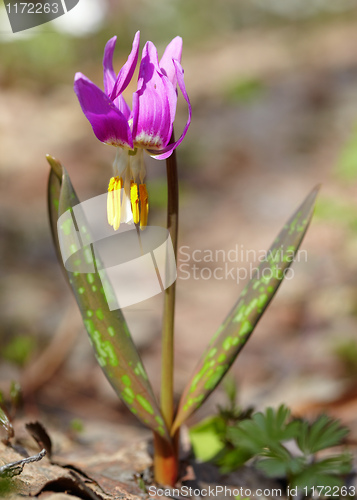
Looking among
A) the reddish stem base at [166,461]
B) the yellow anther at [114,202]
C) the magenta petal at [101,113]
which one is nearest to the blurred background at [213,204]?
the reddish stem base at [166,461]

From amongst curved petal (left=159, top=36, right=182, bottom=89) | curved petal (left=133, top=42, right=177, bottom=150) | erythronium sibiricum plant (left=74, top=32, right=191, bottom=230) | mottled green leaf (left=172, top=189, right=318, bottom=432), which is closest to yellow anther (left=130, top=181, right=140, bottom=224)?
erythronium sibiricum plant (left=74, top=32, right=191, bottom=230)

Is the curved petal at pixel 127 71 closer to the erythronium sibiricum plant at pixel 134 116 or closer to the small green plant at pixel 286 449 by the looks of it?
the erythronium sibiricum plant at pixel 134 116

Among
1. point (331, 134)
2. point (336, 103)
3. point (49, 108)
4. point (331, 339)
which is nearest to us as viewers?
point (331, 339)

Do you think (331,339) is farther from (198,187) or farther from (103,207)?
(198,187)

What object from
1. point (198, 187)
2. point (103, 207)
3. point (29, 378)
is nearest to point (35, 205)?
point (103, 207)

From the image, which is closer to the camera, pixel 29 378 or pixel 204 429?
pixel 204 429

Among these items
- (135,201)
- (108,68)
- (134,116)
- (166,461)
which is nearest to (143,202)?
(135,201)

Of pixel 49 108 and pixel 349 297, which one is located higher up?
pixel 49 108

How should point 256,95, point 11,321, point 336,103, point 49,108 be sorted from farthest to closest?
point 49,108 < point 256,95 < point 336,103 < point 11,321
